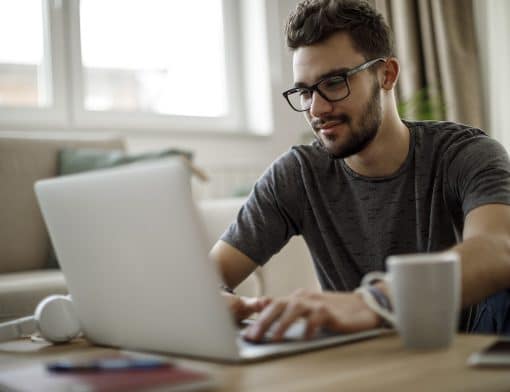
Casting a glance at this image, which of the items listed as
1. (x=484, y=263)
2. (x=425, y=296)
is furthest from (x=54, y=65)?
(x=425, y=296)

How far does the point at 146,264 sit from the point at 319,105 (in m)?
0.75

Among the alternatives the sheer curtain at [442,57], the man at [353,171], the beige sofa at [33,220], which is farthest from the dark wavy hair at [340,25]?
the sheer curtain at [442,57]

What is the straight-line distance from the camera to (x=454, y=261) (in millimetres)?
784

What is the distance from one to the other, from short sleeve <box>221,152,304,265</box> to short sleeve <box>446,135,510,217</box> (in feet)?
1.07

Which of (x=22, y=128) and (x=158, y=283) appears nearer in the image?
(x=158, y=283)

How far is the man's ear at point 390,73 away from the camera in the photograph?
162 cm

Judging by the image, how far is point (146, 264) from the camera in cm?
82

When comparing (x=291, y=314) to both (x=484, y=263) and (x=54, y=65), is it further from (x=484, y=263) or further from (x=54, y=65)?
(x=54, y=65)

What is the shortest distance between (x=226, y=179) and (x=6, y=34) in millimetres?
1172

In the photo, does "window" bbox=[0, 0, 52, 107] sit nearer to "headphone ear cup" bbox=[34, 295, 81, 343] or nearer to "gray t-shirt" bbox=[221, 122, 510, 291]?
"gray t-shirt" bbox=[221, 122, 510, 291]

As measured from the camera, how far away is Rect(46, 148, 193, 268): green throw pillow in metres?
2.53

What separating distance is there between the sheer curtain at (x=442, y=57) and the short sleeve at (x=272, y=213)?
215cm

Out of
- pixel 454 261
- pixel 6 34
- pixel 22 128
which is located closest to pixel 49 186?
pixel 454 261

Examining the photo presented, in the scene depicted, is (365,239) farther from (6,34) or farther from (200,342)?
(6,34)
